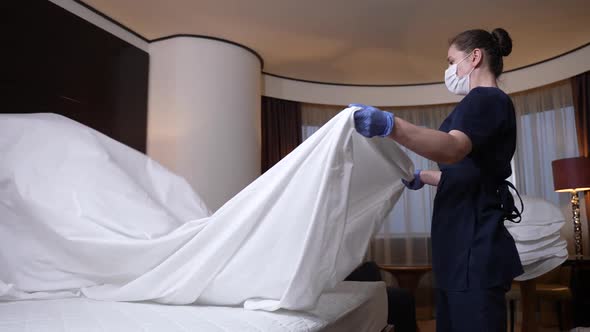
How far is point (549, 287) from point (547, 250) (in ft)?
2.12

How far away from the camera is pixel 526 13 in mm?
3527

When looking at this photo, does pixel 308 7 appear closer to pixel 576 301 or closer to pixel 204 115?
pixel 204 115

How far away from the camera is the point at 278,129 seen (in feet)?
16.1

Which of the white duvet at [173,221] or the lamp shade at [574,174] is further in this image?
the lamp shade at [574,174]

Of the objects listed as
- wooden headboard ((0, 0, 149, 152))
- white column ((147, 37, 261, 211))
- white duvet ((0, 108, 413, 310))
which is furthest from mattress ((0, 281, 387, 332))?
white column ((147, 37, 261, 211))

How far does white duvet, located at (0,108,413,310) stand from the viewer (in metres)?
1.12

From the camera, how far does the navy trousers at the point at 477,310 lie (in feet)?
3.94

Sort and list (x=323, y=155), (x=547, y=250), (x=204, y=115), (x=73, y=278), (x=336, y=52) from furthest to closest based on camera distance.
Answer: (x=336, y=52) < (x=204, y=115) < (x=547, y=250) < (x=73, y=278) < (x=323, y=155)

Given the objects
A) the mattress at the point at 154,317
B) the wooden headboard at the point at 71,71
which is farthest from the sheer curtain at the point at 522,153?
the mattress at the point at 154,317

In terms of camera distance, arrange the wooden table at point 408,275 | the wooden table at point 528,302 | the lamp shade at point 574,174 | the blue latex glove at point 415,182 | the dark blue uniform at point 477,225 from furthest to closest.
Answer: the wooden table at point 408,275 < the lamp shade at point 574,174 < the wooden table at point 528,302 < the blue latex glove at point 415,182 < the dark blue uniform at point 477,225

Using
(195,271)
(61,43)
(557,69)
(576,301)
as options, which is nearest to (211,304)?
(195,271)

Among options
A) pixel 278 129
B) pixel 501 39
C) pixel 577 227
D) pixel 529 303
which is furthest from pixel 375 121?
pixel 278 129

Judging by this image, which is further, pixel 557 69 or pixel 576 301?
pixel 557 69

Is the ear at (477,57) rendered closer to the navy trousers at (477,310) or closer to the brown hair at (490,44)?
the brown hair at (490,44)
